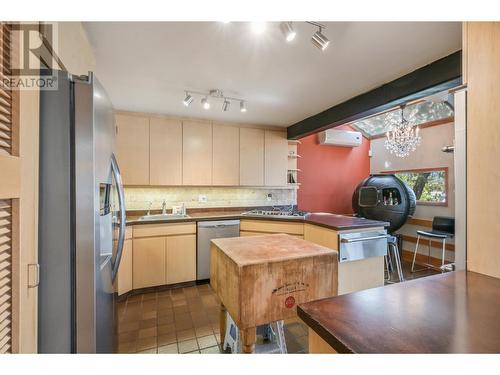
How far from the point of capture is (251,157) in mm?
3906

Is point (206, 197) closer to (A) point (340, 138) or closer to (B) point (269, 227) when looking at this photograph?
(B) point (269, 227)

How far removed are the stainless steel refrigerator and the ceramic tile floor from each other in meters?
1.00

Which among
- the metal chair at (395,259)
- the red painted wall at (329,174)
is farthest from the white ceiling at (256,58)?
the metal chair at (395,259)

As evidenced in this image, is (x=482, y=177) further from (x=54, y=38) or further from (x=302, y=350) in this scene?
(x=54, y=38)

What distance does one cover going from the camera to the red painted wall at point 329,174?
4.70 meters

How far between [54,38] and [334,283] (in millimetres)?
1865

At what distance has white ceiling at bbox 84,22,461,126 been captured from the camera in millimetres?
1589

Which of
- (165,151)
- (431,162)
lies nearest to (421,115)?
(431,162)

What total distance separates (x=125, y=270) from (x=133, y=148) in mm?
1602

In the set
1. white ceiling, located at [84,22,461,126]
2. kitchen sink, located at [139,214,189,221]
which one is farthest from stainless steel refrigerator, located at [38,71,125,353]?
kitchen sink, located at [139,214,189,221]

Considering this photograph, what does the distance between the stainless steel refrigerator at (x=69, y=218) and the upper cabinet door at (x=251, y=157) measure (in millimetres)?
2827

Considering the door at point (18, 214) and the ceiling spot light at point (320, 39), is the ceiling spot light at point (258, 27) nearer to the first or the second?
the ceiling spot light at point (320, 39)

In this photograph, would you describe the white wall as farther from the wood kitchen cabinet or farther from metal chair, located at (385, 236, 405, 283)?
the wood kitchen cabinet

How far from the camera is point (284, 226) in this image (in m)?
3.21
